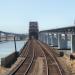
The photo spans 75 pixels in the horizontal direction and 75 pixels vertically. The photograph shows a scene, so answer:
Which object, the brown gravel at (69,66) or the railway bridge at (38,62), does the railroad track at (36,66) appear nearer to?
the railway bridge at (38,62)

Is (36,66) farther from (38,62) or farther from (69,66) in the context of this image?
(38,62)

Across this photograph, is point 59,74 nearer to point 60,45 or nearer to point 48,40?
point 60,45

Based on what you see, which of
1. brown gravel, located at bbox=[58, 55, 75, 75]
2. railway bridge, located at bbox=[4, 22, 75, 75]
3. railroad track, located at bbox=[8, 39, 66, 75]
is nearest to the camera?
railroad track, located at bbox=[8, 39, 66, 75]

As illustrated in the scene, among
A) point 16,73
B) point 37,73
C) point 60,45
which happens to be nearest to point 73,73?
point 37,73

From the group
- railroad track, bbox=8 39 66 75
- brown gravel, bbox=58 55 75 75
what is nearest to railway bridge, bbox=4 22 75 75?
railroad track, bbox=8 39 66 75

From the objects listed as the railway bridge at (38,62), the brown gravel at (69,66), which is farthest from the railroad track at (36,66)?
the brown gravel at (69,66)

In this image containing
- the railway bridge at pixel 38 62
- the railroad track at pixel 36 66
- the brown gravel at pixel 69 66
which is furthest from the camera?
the brown gravel at pixel 69 66

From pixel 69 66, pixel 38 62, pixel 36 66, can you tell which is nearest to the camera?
pixel 69 66

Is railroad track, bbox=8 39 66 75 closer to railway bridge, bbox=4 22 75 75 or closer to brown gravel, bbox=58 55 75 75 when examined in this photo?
railway bridge, bbox=4 22 75 75

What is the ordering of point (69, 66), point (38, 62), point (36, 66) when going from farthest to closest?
1. point (38, 62)
2. point (36, 66)
3. point (69, 66)

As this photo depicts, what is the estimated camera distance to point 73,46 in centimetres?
9025

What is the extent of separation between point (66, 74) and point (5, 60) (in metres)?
12.0

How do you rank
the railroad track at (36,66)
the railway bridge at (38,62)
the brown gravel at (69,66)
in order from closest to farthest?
the railroad track at (36,66) → the railway bridge at (38,62) → the brown gravel at (69,66)

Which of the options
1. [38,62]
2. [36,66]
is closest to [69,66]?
[36,66]
